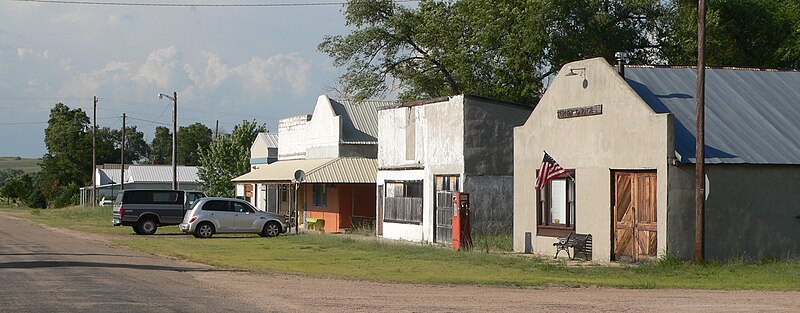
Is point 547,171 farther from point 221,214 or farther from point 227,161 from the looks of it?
point 227,161

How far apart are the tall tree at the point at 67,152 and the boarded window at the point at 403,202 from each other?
3328 inches

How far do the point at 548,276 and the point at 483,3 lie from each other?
1042 inches

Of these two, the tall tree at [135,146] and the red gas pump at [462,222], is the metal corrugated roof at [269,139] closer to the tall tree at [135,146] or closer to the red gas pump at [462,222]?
the red gas pump at [462,222]

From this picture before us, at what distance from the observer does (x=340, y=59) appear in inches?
2175

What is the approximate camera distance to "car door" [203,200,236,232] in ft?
132

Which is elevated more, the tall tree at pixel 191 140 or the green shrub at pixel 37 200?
the tall tree at pixel 191 140

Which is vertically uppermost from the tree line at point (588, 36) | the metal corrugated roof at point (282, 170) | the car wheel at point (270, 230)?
the tree line at point (588, 36)

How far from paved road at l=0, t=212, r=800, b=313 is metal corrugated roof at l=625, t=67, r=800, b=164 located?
23.1 feet

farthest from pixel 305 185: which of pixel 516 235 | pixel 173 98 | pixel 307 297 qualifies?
pixel 307 297

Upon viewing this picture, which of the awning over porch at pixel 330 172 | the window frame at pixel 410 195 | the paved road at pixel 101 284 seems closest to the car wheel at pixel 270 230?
the awning over porch at pixel 330 172

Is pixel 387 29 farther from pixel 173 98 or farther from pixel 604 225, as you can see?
pixel 604 225

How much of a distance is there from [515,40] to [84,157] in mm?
81578

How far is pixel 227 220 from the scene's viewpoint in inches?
1594

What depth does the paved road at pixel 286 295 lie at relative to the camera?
15641 millimetres
